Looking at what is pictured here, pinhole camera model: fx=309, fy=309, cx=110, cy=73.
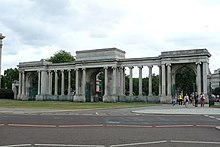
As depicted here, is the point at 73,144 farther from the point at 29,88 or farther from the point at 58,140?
the point at 29,88

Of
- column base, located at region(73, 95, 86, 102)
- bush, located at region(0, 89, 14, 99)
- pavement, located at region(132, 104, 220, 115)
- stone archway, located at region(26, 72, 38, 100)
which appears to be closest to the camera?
pavement, located at region(132, 104, 220, 115)

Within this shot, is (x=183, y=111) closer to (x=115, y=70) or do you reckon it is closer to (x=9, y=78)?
(x=115, y=70)

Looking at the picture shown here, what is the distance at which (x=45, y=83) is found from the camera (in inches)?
3209

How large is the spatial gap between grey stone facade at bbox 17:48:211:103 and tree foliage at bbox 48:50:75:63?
14.7 meters

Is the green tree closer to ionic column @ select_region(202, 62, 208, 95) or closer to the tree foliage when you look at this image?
the tree foliage

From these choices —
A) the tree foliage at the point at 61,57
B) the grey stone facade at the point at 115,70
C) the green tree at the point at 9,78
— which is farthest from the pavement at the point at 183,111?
the green tree at the point at 9,78

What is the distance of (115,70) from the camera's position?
68.6 meters

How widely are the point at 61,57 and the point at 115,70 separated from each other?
35805 mm

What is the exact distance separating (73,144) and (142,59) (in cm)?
5887

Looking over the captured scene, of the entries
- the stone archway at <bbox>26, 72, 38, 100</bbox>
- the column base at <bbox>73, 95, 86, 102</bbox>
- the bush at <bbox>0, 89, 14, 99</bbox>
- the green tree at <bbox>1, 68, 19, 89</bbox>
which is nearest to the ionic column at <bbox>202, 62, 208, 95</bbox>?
the column base at <bbox>73, 95, 86, 102</bbox>

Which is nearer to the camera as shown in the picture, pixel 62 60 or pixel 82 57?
pixel 82 57

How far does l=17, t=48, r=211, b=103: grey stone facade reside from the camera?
6072 cm

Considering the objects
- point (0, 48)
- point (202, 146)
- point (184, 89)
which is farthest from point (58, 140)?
point (184, 89)

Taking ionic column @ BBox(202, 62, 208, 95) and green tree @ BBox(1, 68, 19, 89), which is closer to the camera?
ionic column @ BBox(202, 62, 208, 95)
